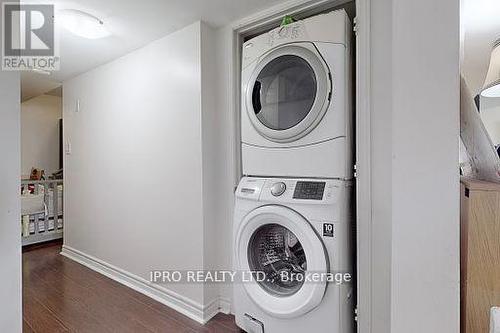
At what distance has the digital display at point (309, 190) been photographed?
50.6 inches

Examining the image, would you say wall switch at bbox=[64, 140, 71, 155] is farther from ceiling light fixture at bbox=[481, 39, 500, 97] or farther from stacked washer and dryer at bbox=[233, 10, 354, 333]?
ceiling light fixture at bbox=[481, 39, 500, 97]

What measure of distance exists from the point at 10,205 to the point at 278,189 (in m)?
1.19

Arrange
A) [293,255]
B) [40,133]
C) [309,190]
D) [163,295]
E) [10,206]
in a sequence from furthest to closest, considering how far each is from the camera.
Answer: [40,133] → [163,295] → [293,255] → [309,190] → [10,206]

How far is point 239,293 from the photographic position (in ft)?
4.98

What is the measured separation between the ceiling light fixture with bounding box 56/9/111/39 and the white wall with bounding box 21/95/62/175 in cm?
344

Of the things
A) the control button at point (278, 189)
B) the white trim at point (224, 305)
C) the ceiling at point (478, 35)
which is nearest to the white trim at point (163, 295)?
the white trim at point (224, 305)

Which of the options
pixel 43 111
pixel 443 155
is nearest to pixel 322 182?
pixel 443 155

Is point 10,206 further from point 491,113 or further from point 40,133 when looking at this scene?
point 40,133

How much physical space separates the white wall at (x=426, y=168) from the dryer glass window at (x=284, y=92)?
692mm

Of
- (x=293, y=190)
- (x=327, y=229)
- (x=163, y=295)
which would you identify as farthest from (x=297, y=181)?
(x=163, y=295)

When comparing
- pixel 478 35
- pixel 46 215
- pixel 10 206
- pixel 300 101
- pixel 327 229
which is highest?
pixel 478 35

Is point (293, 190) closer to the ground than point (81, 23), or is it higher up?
closer to the ground

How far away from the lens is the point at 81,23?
5.48ft

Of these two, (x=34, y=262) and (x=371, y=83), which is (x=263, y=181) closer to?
(x=371, y=83)
